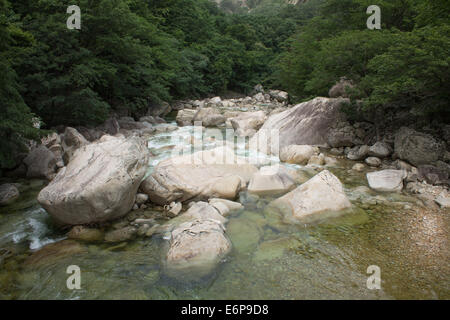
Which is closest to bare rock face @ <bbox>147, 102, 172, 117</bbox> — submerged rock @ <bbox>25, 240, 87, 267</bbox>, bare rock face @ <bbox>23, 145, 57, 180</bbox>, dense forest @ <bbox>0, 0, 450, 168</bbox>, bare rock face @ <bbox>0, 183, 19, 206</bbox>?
dense forest @ <bbox>0, 0, 450, 168</bbox>

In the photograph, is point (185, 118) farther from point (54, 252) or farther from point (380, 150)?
point (54, 252)

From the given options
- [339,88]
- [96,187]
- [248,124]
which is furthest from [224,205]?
[339,88]

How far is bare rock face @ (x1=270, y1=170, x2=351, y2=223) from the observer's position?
18.7 feet

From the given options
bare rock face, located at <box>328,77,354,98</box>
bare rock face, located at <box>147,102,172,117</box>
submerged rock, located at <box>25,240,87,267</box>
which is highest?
bare rock face, located at <box>328,77,354,98</box>

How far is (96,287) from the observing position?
3.90m

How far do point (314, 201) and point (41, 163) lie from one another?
7399 millimetres

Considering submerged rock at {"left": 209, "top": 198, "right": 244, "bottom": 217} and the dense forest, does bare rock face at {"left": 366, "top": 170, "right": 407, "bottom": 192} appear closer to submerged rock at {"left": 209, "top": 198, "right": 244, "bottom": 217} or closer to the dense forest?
the dense forest

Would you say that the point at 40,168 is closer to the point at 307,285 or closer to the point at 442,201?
the point at 307,285

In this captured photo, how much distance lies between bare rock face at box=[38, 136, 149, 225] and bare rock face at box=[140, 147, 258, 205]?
61 cm

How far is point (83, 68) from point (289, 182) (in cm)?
854

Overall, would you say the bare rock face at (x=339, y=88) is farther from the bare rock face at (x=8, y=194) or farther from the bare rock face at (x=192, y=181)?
the bare rock face at (x=8, y=194)

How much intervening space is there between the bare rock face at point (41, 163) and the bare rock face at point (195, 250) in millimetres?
5313

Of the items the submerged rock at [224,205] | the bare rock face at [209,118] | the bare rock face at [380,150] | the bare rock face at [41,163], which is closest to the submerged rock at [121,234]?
the submerged rock at [224,205]

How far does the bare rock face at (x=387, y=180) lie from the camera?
22.8 feet
